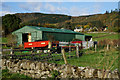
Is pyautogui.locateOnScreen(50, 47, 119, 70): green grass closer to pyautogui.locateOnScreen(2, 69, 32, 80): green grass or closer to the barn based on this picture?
pyautogui.locateOnScreen(2, 69, 32, 80): green grass

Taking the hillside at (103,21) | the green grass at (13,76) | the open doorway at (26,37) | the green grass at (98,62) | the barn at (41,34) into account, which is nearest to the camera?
the green grass at (98,62)

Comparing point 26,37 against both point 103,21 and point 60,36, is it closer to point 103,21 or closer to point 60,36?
point 60,36

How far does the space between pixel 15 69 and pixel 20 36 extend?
971 inches

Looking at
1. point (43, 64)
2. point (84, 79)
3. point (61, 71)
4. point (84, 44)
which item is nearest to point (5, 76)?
point (43, 64)

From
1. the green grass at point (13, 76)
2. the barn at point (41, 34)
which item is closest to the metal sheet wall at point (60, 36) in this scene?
the barn at point (41, 34)

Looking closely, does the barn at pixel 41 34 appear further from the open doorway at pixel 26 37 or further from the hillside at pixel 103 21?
the hillside at pixel 103 21

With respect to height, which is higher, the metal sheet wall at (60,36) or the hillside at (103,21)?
the hillside at (103,21)

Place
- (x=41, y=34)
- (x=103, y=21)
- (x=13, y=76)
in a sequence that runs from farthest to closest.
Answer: (x=103, y=21) < (x=41, y=34) < (x=13, y=76)

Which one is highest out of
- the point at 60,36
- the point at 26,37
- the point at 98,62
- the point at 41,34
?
the point at 41,34

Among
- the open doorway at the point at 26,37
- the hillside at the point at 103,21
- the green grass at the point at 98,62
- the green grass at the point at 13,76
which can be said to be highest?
the hillside at the point at 103,21

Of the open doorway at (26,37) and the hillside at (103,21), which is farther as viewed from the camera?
the open doorway at (26,37)

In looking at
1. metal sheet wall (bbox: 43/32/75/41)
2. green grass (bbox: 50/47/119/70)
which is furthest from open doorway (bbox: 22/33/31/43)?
green grass (bbox: 50/47/119/70)

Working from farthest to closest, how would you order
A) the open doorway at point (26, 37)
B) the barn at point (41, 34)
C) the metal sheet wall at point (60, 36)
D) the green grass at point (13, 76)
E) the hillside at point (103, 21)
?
the open doorway at point (26, 37), the metal sheet wall at point (60, 36), the barn at point (41, 34), the hillside at point (103, 21), the green grass at point (13, 76)

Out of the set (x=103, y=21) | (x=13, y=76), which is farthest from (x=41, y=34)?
(x=103, y=21)
